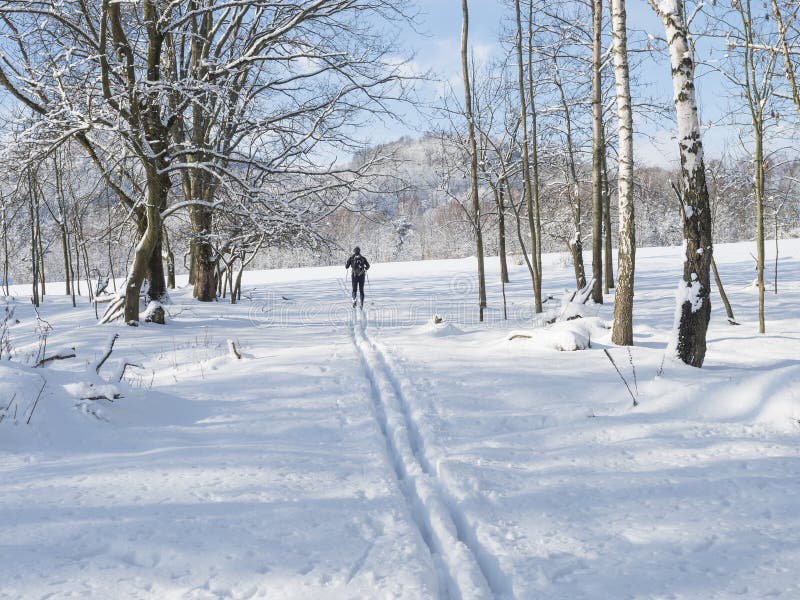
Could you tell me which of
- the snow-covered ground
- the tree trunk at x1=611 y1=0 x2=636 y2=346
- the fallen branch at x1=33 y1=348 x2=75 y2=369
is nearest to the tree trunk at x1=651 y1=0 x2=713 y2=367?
the snow-covered ground

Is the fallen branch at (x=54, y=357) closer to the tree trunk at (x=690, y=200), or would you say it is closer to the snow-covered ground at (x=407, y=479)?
the snow-covered ground at (x=407, y=479)

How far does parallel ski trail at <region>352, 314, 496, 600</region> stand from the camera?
7.77 ft

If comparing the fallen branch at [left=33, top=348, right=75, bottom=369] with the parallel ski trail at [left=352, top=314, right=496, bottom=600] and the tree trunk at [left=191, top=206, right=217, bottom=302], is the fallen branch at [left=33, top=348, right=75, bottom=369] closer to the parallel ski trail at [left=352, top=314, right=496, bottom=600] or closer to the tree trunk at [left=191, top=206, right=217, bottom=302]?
the parallel ski trail at [left=352, top=314, right=496, bottom=600]

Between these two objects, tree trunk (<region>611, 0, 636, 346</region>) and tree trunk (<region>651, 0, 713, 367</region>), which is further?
tree trunk (<region>611, 0, 636, 346</region>)

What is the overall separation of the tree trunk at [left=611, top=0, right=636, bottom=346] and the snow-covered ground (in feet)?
2.57

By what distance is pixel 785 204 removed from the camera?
2014 cm

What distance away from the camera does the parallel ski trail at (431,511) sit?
7.77 ft

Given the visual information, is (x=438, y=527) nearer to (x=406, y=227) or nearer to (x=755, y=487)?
(x=755, y=487)

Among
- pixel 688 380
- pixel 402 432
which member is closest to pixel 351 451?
pixel 402 432

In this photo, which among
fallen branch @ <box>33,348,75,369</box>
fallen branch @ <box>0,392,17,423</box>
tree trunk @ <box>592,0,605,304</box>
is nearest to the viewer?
fallen branch @ <box>0,392,17,423</box>

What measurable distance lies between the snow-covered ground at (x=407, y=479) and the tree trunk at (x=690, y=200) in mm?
447

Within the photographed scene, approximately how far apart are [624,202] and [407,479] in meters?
6.16

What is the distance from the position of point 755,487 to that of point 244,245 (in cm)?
1526

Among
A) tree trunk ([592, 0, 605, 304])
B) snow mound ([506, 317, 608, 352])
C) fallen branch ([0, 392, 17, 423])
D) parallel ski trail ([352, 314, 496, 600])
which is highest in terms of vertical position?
tree trunk ([592, 0, 605, 304])
